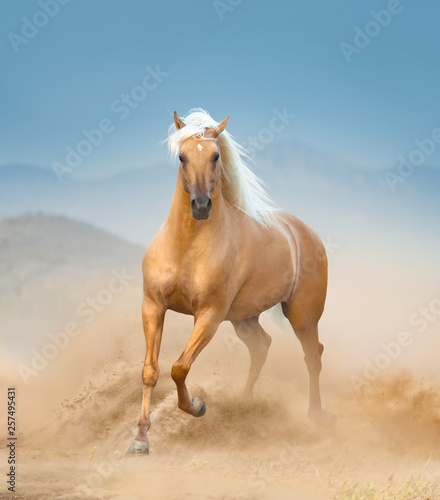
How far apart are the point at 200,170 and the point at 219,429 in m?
3.36

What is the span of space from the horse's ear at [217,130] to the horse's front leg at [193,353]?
1.62 m

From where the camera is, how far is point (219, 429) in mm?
7730

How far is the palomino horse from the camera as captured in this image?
5.94 metres

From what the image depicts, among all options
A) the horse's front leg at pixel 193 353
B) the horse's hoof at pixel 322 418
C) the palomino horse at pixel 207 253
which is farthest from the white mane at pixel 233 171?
the horse's hoof at pixel 322 418

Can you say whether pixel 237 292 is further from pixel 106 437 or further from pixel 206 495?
pixel 106 437

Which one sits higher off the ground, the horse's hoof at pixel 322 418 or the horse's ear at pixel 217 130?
the horse's ear at pixel 217 130

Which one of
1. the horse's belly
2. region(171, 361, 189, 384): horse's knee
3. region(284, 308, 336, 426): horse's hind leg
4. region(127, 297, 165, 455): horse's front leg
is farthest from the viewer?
region(284, 308, 336, 426): horse's hind leg

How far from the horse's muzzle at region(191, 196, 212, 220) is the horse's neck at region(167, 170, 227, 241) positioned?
485 mm

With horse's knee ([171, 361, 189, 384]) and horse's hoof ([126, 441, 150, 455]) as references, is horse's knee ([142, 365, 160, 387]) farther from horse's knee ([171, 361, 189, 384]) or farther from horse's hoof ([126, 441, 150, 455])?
horse's hoof ([126, 441, 150, 455])

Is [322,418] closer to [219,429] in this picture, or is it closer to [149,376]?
[219,429]

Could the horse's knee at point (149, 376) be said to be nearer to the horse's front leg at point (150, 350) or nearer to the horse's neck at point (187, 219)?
the horse's front leg at point (150, 350)

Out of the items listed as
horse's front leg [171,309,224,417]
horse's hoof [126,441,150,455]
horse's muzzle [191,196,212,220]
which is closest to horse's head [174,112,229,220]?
horse's muzzle [191,196,212,220]

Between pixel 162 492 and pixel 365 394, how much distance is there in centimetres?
401

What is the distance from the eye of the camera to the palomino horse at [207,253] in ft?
19.5
